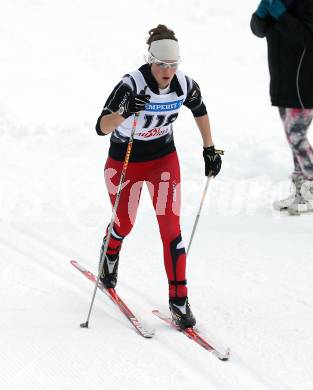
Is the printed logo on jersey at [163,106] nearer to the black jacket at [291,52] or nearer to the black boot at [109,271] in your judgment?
the black boot at [109,271]

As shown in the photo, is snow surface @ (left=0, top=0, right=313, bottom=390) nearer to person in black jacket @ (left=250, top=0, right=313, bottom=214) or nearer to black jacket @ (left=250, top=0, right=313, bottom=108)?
person in black jacket @ (left=250, top=0, right=313, bottom=214)

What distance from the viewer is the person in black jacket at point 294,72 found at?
715cm

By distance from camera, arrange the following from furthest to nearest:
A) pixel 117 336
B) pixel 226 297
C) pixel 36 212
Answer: pixel 36 212
pixel 226 297
pixel 117 336

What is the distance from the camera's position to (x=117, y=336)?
4.72 metres

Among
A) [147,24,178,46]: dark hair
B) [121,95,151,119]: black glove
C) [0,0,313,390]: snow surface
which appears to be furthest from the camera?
[147,24,178,46]: dark hair

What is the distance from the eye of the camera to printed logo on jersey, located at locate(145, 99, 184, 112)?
486 cm

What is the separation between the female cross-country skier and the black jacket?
7.87ft

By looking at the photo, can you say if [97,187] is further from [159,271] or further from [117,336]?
[117,336]

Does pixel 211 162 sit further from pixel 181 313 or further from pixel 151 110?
pixel 181 313

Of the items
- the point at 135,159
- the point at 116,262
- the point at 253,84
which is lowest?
the point at 116,262

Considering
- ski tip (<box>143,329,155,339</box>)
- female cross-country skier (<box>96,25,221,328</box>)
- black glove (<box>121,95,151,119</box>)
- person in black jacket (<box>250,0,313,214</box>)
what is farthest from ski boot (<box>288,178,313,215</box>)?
black glove (<box>121,95,151,119</box>)

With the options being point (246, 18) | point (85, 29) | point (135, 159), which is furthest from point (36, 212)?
point (246, 18)

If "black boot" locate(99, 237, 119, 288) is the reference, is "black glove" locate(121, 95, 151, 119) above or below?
above

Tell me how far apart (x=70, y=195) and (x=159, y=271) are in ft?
9.24
